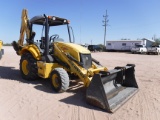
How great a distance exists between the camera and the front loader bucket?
16.0 feet

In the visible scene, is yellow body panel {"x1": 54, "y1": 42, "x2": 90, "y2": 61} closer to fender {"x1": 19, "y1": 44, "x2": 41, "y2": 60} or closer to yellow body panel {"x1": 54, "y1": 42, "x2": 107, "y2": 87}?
yellow body panel {"x1": 54, "y1": 42, "x2": 107, "y2": 87}

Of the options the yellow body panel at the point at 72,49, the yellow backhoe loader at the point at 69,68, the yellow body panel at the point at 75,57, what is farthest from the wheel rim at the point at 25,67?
the yellow body panel at the point at 72,49

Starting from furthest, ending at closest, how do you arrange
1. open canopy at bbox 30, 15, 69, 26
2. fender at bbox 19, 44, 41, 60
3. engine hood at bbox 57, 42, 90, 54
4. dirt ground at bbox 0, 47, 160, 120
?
open canopy at bbox 30, 15, 69, 26 < fender at bbox 19, 44, 41, 60 < engine hood at bbox 57, 42, 90, 54 < dirt ground at bbox 0, 47, 160, 120

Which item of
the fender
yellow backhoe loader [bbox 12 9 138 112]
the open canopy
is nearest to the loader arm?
yellow backhoe loader [bbox 12 9 138 112]

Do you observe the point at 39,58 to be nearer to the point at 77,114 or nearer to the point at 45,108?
the point at 45,108

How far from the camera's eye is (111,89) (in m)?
5.89

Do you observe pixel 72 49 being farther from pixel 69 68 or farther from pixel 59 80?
pixel 59 80

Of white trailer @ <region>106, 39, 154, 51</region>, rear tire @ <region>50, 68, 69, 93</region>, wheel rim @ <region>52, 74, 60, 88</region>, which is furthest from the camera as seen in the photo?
white trailer @ <region>106, 39, 154, 51</region>

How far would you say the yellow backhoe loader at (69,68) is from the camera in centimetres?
507

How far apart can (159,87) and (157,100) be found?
5.69 feet

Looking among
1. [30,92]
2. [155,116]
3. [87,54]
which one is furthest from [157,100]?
[30,92]

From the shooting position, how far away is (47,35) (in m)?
7.12

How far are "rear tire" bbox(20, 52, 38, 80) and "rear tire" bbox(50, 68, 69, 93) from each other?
1.33m

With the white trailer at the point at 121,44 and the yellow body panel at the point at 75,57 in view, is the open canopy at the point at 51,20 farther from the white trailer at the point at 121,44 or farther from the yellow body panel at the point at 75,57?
the white trailer at the point at 121,44
